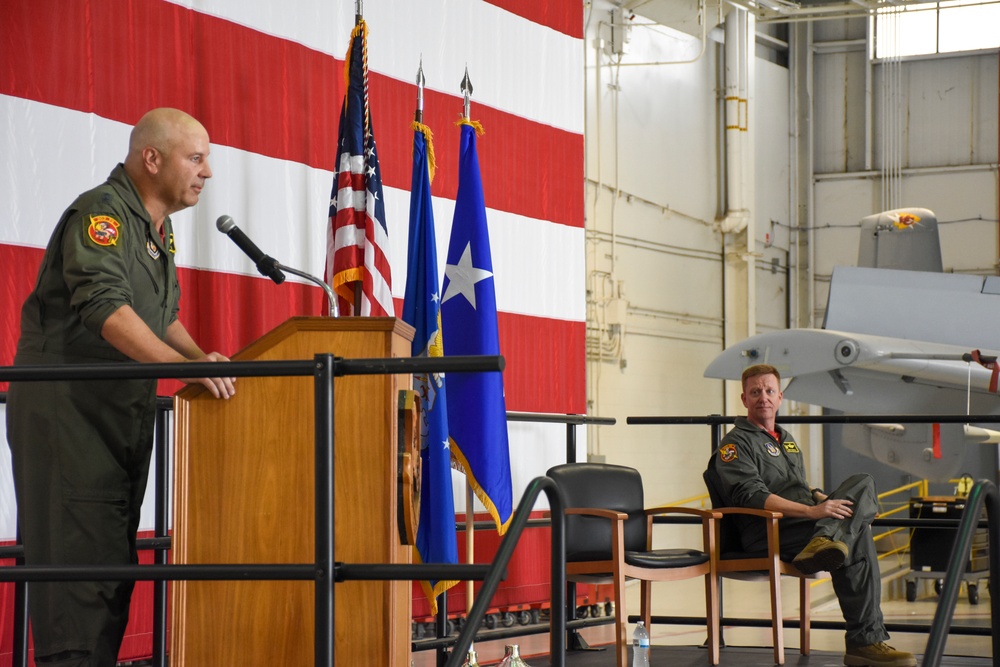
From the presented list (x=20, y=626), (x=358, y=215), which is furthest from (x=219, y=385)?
(x=358, y=215)

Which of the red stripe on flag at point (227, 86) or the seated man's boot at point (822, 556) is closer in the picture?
the red stripe on flag at point (227, 86)

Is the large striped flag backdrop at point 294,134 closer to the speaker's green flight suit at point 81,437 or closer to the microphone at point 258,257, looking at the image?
the microphone at point 258,257

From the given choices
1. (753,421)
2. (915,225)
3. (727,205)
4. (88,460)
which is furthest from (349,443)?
(727,205)

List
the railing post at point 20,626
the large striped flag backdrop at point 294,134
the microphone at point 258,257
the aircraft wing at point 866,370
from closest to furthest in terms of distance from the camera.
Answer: the microphone at point 258,257 < the railing post at point 20,626 < the large striped flag backdrop at point 294,134 < the aircraft wing at point 866,370

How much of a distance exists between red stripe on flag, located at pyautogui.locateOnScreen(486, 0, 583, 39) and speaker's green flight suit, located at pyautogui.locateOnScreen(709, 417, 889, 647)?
97.2 inches

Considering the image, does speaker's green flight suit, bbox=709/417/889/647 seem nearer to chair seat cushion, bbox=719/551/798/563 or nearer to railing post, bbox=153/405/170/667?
chair seat cushion, bbox=719/551/798/563

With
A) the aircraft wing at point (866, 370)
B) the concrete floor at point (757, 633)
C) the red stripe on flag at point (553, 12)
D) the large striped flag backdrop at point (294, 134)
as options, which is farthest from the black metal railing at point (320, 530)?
the aircraft wing at point (866, 370)

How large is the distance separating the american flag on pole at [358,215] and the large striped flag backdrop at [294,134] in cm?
26

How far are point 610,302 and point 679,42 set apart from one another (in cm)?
316

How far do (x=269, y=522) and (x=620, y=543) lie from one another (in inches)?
73.9

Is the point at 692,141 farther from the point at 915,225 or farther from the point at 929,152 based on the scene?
the point at 929,152

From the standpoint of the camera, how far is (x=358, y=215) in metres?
3.90

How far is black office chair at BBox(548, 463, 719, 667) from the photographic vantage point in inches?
148

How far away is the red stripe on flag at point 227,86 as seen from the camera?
3480 millimetres
